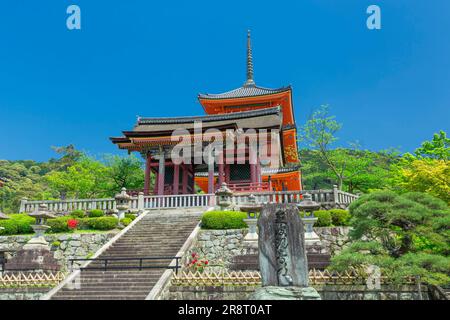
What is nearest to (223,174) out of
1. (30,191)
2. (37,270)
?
(37,270)

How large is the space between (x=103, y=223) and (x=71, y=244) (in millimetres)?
1741

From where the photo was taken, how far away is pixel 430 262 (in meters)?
10.6

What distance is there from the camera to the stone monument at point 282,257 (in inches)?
322

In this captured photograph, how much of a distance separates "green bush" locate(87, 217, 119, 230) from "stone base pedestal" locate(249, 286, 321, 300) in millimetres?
12733

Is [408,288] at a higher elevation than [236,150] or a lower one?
lower

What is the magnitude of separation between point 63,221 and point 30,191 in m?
37.7

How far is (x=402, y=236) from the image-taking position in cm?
1231

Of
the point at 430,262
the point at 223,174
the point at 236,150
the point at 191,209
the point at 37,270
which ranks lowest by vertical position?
the point at 37,270

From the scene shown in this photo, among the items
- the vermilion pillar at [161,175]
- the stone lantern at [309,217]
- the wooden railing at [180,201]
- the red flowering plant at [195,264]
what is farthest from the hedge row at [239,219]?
the vermilion pillar at [161,175]

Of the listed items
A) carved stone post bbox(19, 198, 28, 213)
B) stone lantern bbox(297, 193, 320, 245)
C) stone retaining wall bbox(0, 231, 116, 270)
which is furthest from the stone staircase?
carved stone post bbox(19, 198, 28, 213)

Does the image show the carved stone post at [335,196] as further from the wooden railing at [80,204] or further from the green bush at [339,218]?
the wooden railing at [80,204]

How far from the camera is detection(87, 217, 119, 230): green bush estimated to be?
63.2 ft

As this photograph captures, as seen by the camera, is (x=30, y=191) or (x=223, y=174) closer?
(x=223, y=174)

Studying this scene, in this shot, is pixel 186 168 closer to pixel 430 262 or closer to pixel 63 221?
pixel 63 221
